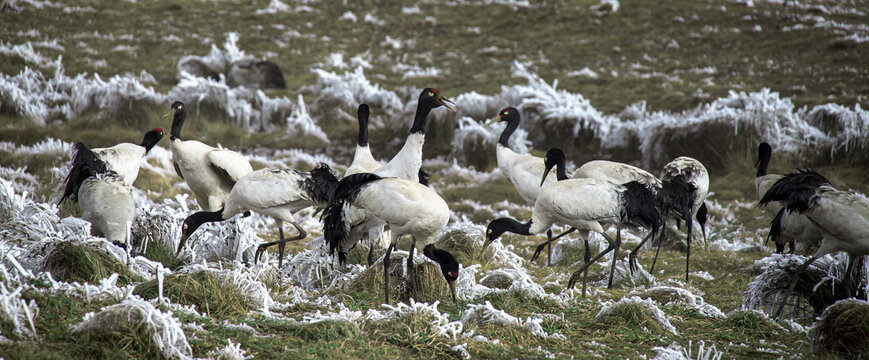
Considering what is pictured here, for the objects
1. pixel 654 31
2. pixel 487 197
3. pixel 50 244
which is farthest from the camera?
pixel 654 31

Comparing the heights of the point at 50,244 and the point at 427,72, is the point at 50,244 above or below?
above

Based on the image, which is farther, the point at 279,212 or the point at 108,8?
the point at 108,8

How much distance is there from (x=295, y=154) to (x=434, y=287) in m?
8.95

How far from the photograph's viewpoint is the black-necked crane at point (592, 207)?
22.6ft

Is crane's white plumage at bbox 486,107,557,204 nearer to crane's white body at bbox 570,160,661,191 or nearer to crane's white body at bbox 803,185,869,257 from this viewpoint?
crane's white body at bbox 570,160,661,191

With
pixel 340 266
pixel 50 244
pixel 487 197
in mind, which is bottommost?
pixel 487 197

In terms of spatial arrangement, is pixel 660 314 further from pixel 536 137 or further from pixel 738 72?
pixel 738 72

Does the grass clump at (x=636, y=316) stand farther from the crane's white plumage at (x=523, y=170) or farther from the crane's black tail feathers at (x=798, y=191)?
the crane's white plumage at (x=523, y=170)

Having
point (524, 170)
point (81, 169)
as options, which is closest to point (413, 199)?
point (524, 170)

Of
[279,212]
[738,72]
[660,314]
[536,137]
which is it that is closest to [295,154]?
[536,137]

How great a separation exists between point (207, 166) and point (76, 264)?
3.04 meters

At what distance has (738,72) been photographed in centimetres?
1956

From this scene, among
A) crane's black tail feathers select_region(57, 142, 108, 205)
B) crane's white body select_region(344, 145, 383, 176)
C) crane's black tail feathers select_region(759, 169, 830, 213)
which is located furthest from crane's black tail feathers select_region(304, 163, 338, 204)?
crane's black tail feathers select_region(759, 169, 830, 213)

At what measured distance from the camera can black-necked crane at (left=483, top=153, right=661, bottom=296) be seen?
689 cm
